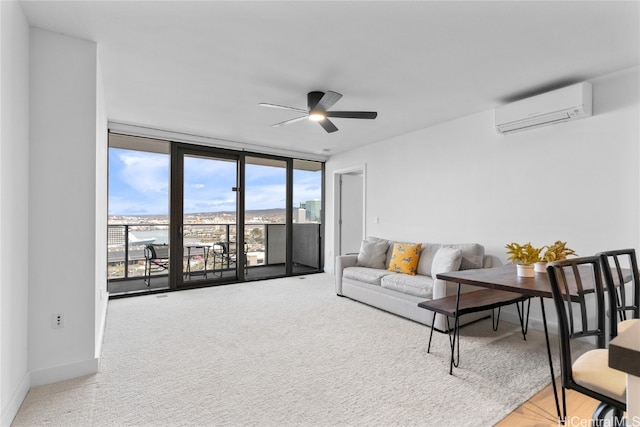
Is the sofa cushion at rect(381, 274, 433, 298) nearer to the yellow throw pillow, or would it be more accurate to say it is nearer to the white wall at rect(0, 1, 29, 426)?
the yellow throw pillow

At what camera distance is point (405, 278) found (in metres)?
3.87

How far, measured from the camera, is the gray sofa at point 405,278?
3.52 meters

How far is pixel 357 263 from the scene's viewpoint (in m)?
4.89

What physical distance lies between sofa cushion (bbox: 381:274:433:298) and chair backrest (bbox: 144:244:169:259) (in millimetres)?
3976

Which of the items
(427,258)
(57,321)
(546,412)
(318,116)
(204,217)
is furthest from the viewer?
(204,217)

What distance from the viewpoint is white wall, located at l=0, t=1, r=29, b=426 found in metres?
1.79

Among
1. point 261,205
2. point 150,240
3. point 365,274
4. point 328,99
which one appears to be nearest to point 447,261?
point 365,274

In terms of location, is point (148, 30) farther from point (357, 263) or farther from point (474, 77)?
point (357, 263)

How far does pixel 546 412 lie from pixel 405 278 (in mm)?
1998

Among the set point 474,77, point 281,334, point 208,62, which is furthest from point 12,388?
point 474,77

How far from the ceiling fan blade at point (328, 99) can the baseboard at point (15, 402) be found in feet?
10.0

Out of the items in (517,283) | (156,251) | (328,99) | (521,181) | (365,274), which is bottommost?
(365,274)

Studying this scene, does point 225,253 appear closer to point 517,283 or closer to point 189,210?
point 189,210

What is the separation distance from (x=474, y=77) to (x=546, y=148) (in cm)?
117
